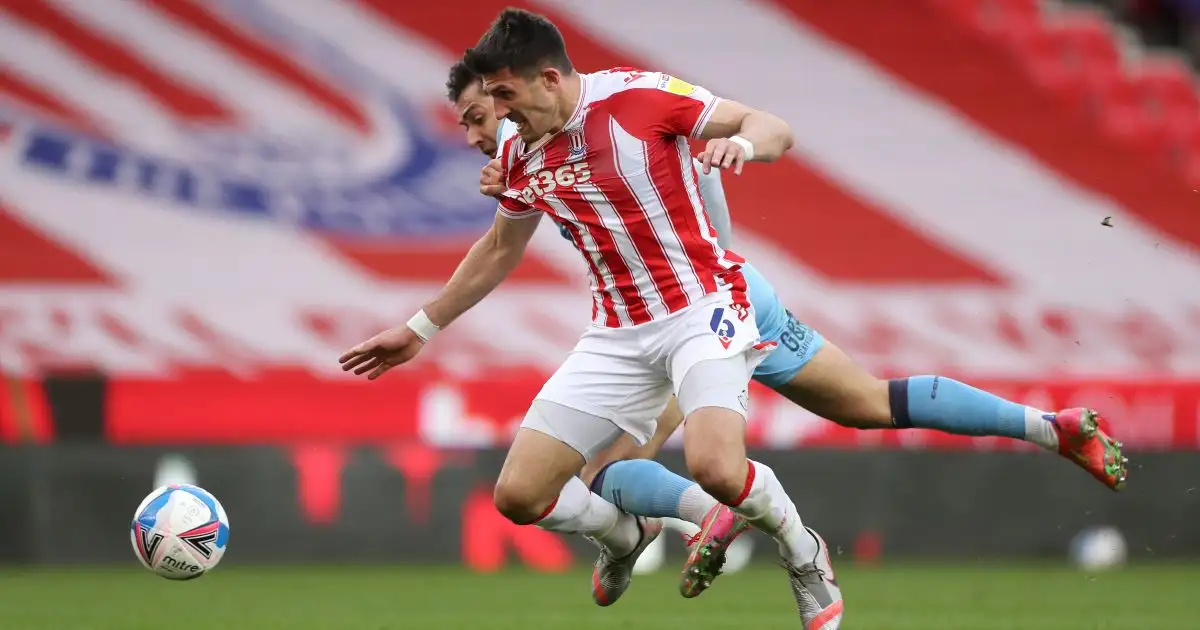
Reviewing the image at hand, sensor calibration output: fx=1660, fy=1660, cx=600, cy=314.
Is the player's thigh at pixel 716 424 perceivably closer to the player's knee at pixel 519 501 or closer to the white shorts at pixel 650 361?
the white shorts at pixel 650 361

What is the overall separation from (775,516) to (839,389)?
691 mm

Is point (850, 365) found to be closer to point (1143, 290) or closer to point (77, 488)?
point (77, 488)

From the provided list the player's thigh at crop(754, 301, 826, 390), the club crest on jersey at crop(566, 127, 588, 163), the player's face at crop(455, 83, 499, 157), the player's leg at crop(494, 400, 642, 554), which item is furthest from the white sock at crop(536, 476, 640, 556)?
the player's face at crop(455, 83, 499, 157)

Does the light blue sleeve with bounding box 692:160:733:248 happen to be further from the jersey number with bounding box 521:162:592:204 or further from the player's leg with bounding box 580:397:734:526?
the player's leg with bounding box 580:397:734:526

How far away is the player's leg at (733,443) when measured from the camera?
5262mm

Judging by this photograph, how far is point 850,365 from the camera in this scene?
6.00m

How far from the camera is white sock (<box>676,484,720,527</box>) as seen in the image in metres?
5.90

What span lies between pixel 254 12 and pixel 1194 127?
343 inches

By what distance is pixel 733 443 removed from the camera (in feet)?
17.3

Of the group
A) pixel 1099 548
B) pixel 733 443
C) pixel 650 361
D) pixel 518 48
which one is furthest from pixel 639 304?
pixel 1099 548

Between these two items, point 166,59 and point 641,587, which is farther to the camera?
point 166,59

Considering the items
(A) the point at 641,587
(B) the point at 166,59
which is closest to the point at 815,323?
(A) the point at 641,587

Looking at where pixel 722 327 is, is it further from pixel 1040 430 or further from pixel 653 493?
pixel 1040 430

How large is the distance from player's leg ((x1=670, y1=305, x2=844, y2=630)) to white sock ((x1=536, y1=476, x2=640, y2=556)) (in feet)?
1.83
